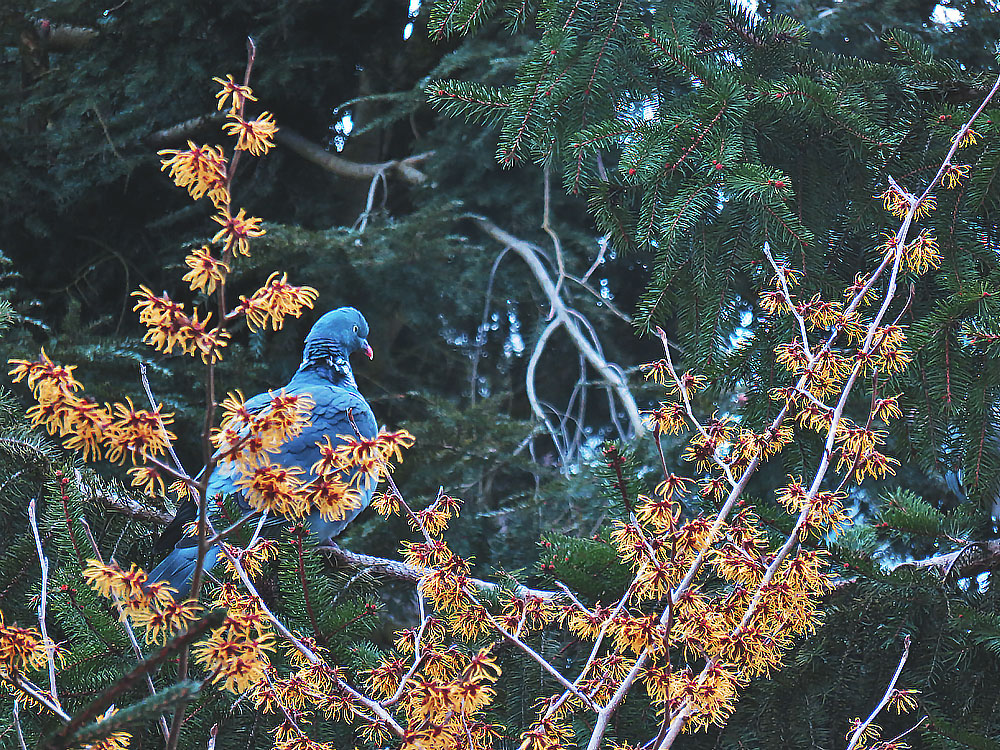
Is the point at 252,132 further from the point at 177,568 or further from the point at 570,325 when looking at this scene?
the point at 570,325

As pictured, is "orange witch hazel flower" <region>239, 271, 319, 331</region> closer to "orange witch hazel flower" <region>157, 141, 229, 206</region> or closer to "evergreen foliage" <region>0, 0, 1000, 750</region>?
"orange witch hazel flower" <region>157, 141, 229, 206</region>

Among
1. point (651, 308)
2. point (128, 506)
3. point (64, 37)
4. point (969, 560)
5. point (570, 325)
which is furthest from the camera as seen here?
point (64, 37)

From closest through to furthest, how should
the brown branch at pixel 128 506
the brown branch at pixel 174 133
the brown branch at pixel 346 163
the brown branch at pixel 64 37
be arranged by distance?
the brown branch at pixel 128 506 → the brown branch at pixel 174 133 → the brown branch at pixel 346 163 → the brown branch at pixel 64 37

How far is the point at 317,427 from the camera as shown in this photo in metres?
2.50

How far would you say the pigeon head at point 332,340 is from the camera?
2826 mm

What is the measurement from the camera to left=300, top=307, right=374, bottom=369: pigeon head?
283 cm

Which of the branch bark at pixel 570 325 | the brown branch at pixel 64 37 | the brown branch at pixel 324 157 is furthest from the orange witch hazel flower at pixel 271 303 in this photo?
the brown branch at pixel 64 37

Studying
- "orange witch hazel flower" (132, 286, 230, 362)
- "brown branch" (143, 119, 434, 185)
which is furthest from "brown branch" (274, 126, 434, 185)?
"orange witch hazel flower" (132, 286, 230, 362)

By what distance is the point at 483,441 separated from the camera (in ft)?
10.3

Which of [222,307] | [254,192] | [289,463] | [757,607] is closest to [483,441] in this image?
[289,463]

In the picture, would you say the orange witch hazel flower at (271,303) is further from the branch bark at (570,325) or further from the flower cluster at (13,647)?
the branch bark at (570,325)

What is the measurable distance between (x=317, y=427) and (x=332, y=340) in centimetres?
41

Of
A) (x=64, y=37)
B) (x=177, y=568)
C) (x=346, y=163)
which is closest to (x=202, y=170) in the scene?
(x=177, y=568)

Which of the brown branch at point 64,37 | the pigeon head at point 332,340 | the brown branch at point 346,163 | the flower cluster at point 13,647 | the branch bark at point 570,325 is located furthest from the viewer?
the brown branch at point 64,37
